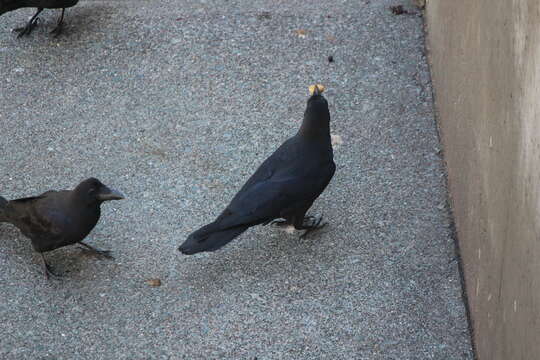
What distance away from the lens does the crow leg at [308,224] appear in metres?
5.12

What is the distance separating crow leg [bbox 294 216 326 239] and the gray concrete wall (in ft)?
2.75

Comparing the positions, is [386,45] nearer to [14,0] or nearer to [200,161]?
[200,161]

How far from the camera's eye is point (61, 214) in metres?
4.80

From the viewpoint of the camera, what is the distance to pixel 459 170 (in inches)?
198

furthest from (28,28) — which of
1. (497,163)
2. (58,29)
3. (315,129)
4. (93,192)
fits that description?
(497,163)

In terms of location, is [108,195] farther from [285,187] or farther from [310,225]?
[310,225]

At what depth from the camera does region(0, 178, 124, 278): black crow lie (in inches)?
188

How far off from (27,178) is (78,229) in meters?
1.03

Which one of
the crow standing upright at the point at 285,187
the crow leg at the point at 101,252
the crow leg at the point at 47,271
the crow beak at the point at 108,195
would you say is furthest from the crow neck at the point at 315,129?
the crow leg at the point at 47,271

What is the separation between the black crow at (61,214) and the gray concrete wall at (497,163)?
6.52 feet

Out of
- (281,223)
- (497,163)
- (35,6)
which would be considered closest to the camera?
(497,163)

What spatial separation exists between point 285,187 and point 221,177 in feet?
2.72

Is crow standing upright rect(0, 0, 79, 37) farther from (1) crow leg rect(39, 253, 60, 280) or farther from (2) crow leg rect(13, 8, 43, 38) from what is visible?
(1) crow leg rect(39, 253, 60, 280)

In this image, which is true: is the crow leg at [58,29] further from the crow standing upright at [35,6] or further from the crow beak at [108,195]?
the crow beak at [108,195]
